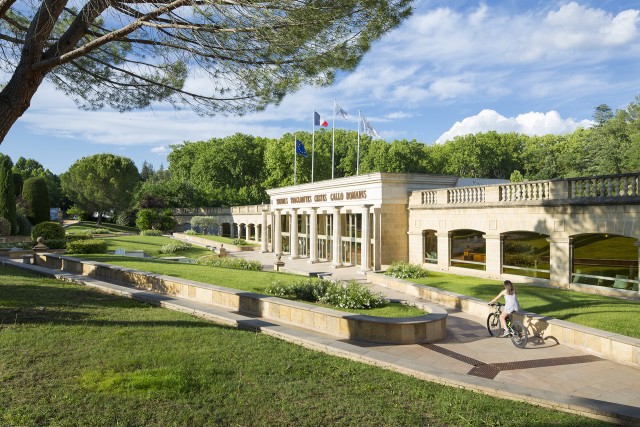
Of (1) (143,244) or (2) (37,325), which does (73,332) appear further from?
(1) (143,244)

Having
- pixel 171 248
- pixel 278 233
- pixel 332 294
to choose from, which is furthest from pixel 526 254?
pixel 171 248

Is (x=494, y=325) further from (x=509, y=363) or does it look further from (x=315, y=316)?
(x=315, y=316)

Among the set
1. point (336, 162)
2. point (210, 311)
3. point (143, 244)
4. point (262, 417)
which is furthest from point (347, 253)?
point (336, 162)

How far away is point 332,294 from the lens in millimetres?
13188

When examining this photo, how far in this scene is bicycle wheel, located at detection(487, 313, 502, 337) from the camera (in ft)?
39.0

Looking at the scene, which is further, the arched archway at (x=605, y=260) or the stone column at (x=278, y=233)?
the stone column at (x=278, y=233)

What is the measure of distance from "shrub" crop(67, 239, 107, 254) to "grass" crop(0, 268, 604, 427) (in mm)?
17875

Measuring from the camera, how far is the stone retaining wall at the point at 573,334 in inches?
359

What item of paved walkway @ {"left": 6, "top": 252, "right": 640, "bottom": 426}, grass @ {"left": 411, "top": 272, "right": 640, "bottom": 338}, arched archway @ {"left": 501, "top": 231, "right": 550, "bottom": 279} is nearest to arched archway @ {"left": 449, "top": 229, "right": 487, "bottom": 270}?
arched archway @ {"left": 501, "top": 231, "right": 550, "bottom": 279}

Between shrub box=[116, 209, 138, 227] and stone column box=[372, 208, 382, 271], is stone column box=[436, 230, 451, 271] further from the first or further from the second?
shrub box=[116, 209, 138, 227]

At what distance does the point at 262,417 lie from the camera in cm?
532

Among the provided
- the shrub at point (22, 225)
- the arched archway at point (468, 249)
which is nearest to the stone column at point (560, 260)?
the arched archway at point (468, 249)

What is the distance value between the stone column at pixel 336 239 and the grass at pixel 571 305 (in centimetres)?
1237

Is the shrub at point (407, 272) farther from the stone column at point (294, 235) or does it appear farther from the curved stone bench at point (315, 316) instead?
the stone column at point (294, 235)
